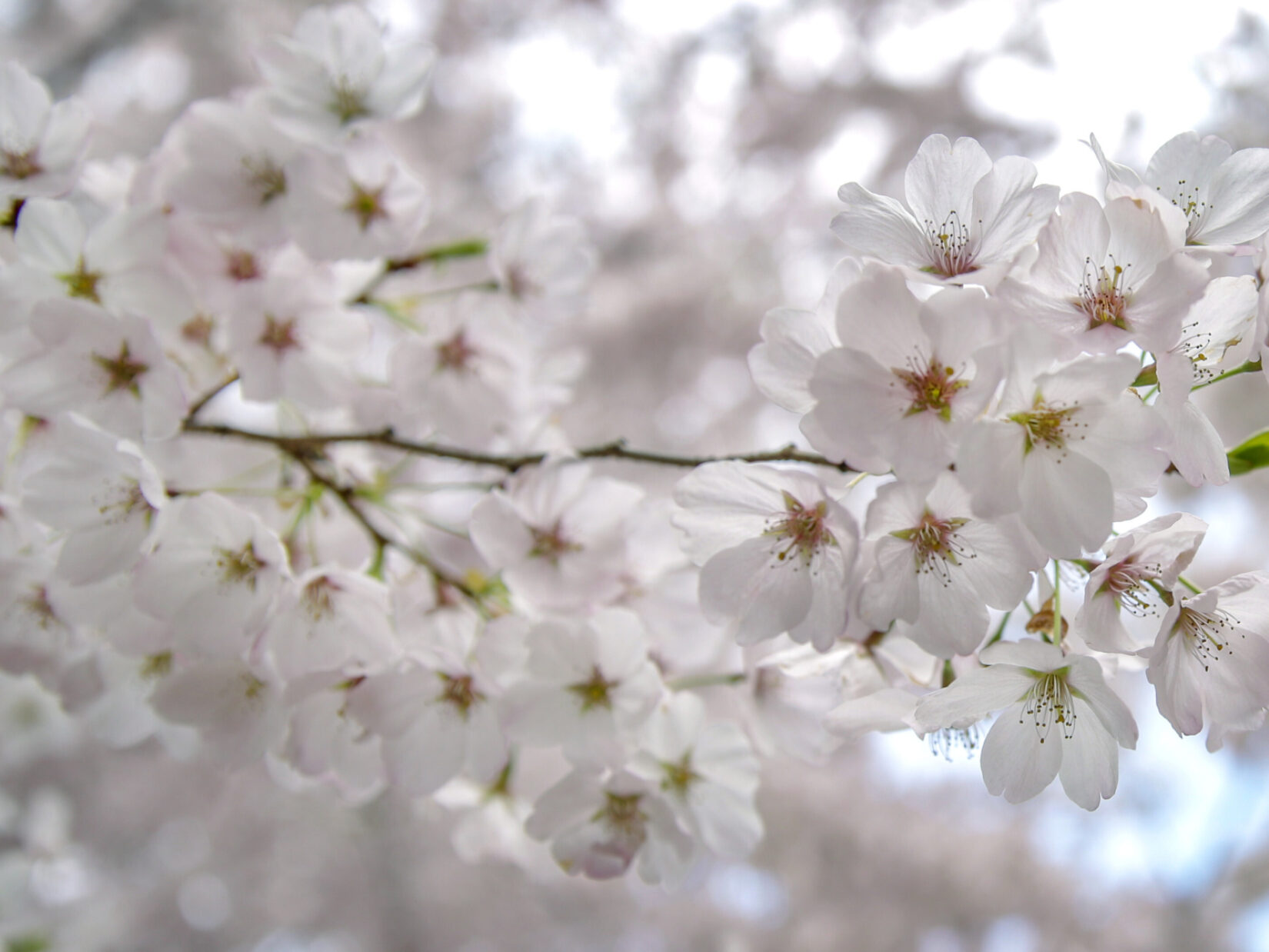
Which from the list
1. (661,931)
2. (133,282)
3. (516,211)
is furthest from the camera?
(661,931)

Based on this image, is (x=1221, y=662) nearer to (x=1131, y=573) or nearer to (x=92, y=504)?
(x=1131, y=573)

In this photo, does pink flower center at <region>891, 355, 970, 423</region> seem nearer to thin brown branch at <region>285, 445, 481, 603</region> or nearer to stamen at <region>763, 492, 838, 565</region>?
stamen at <region>763, 492, 838, 565</region>

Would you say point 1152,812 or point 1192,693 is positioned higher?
point 1192,693

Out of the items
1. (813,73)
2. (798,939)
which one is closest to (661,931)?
(798,939)

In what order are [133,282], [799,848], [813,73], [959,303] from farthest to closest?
1. [799,848]
2. [813,73]
3. [133,282]
4. [959,303]

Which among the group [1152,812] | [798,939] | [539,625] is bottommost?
[798,939]

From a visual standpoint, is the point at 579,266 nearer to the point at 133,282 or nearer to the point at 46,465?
the point at 133,282

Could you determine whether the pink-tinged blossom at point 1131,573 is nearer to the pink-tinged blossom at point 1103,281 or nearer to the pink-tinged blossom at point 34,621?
the pink-tinged blossom at point 1103,281
